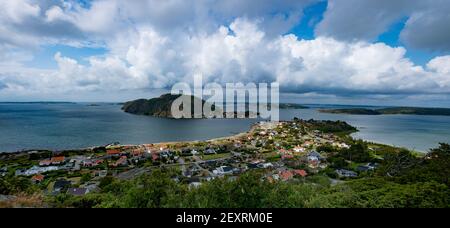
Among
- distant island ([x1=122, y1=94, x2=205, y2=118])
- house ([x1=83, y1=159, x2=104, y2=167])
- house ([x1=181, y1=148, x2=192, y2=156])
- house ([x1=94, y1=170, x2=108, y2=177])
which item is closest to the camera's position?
house ([x1=94, y1=170, x2=108, y2=177])

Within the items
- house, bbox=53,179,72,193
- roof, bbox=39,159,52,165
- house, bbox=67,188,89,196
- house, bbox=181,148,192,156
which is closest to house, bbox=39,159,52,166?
roof, bbox=39,159,52,165

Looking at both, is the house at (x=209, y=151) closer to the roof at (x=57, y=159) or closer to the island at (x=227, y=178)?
the island at (x=227, y=178)

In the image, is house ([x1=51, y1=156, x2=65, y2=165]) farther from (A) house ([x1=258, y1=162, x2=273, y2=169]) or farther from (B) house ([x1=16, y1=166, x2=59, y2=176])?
(A) house ([x1=258, y1=162, x2=273, y2=169])

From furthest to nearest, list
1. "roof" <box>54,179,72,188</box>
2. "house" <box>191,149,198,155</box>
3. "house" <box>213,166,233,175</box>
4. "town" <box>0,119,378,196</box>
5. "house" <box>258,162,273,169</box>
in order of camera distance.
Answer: "house" <box>191,149,198,155</box> < "house" <box>258,162,273,169</box> < "house" <box>213,166,233,175</box> < "town" <box>0,119,378,196</box> < "roof" <box>54,179,72,188</box>

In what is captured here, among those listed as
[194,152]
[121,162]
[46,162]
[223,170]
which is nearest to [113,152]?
[121,162]

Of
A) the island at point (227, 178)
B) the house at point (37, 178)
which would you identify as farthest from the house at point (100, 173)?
the house at point (37, 178)

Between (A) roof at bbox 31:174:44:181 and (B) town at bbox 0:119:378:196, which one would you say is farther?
(A) roof at bbox 31:174:44:181

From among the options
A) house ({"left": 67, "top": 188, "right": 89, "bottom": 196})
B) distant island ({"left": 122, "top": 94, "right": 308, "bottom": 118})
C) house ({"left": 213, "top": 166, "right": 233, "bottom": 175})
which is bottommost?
house ({"left": 213, "top": 166, "right": 233, "bottom": 175})

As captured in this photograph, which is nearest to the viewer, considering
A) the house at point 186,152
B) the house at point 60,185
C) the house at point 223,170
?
the house at point 60,185
